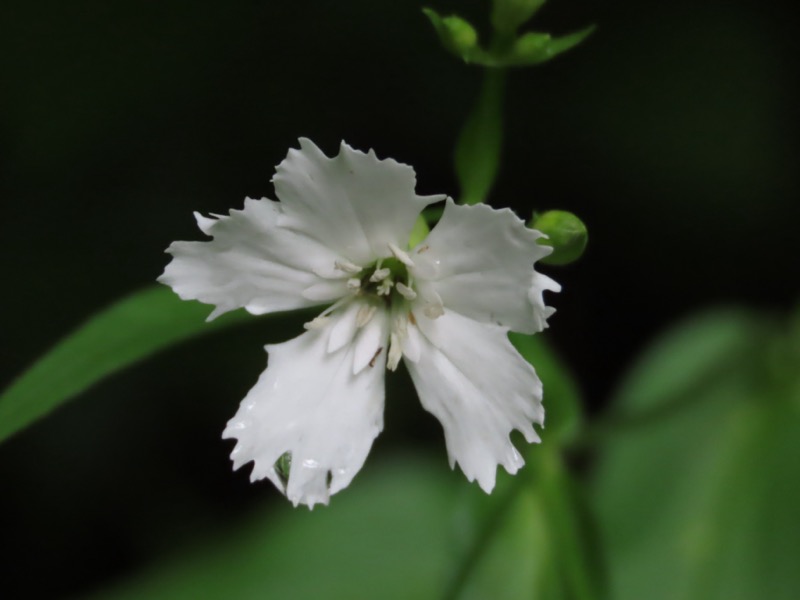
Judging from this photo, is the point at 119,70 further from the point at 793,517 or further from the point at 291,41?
the point at 793,517

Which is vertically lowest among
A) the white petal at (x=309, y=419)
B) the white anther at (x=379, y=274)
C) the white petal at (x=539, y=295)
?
the white petal at (x=309, y=419)

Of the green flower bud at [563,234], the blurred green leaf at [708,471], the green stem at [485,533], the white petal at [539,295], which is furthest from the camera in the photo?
the blurred green leaf at [708,471]

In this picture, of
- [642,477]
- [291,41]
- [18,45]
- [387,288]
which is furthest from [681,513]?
[18,45]

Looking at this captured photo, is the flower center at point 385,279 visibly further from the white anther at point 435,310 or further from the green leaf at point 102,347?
the green leaf at point 102,347

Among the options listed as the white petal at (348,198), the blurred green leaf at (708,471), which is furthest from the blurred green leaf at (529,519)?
the white petal at (348,198)

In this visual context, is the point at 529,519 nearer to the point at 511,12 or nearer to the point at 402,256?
the point at 402,256

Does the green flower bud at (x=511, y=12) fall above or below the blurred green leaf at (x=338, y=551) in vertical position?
above

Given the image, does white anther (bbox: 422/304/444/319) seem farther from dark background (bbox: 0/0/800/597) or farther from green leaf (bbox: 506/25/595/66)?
dark background (bbox: 0/0/800/597)
